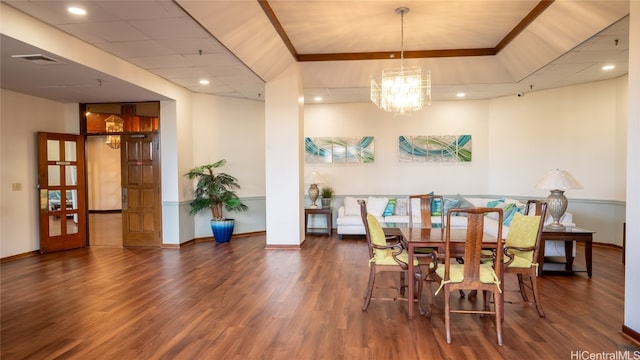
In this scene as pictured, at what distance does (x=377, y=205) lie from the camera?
7.84 metres

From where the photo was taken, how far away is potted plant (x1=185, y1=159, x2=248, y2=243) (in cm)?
700

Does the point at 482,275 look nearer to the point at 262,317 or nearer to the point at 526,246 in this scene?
the point at 526,246

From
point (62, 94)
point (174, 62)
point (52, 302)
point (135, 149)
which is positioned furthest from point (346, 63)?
point (52, 302)

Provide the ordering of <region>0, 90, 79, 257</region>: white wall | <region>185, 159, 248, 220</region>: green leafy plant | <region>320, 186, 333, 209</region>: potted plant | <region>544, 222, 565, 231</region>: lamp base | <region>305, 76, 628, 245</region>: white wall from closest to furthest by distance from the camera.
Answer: <region>544, 222, 565, 231</region>: lamp base → <region>0, 90, 79, 257</region>: white wall → <region>305, 76, 628, 245</region>: white wall → <region>185, 159, 248, 220</region>: green leafy plant → <region>320, 186, 333, 209</region>: potted plant

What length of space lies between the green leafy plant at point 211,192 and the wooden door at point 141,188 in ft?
2.12

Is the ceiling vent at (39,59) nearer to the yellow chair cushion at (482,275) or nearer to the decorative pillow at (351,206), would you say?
the yellow chair cushion at (482,275)

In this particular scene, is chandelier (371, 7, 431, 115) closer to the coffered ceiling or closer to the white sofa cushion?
the coffered ceiling

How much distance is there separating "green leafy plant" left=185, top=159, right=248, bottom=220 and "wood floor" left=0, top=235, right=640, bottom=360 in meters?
1.80

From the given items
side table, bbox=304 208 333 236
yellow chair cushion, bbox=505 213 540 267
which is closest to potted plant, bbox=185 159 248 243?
side table, bbox=304 208 333 236

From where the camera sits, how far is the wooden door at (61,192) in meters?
6.28

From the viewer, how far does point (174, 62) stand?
525 centimetres

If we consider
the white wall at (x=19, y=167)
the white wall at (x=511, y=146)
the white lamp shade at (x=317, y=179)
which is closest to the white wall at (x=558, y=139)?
the white wall at (x=511, y=146)

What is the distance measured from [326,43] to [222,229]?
13.1 feet

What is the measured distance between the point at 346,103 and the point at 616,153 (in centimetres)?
532
